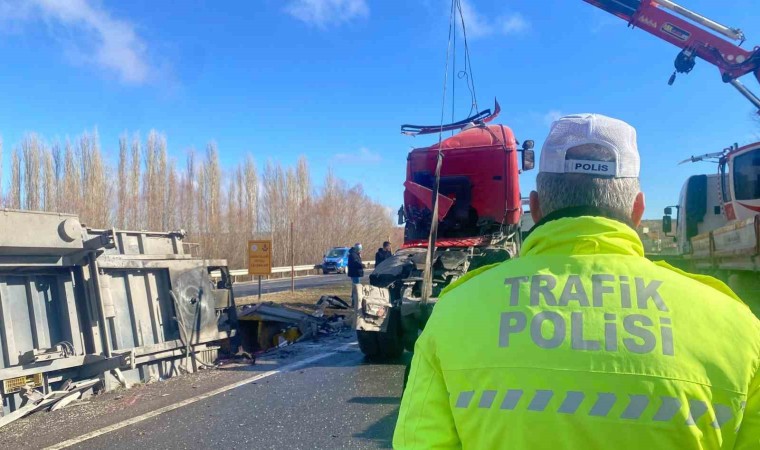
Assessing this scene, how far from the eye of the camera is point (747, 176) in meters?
9.37

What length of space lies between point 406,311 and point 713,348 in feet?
20.5

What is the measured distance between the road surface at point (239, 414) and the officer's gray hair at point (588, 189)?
12.0ft

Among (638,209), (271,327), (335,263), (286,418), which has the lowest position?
(286,418)

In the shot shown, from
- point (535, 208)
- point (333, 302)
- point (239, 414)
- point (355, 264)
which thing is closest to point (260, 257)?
point (355, 264)

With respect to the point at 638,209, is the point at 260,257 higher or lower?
higher

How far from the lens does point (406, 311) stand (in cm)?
730

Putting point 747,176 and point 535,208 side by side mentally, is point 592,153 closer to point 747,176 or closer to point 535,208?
point 535,208

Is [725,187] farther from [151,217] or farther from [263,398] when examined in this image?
[151,217]

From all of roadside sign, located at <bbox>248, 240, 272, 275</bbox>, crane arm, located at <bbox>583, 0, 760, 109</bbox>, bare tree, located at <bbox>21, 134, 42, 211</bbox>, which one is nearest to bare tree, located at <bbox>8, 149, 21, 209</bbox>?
bare tree, located at <bbox>21, 134, 42, 211</bbox>

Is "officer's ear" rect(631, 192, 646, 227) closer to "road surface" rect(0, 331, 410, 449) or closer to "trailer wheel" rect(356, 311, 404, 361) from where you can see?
"road surface" rect(0, 331, 410, 449)

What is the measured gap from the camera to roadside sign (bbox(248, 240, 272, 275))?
1476cm

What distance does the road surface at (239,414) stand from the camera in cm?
475

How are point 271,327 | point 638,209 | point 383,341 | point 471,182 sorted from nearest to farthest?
1. point 638,209
2. point 383,341
3. point 471,182
4. point 271,327

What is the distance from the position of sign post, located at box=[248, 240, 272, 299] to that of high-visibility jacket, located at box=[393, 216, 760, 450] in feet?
45.2
